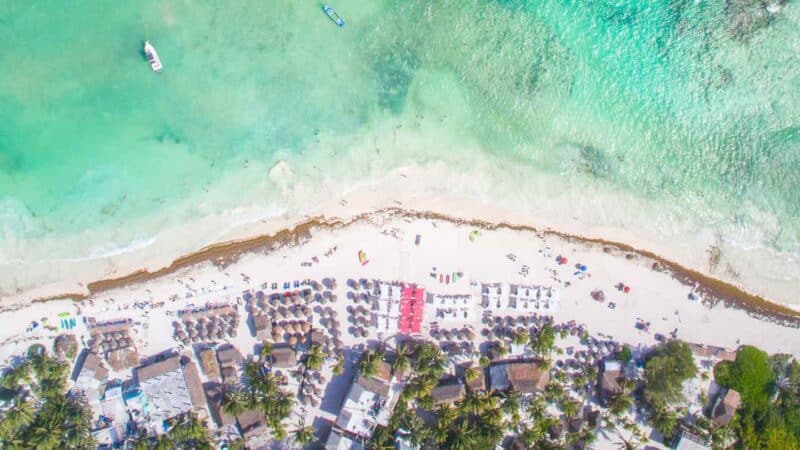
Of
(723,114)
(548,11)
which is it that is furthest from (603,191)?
(548,11)

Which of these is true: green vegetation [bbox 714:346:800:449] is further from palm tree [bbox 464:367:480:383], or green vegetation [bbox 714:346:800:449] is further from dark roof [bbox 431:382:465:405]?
→ dark roof [bbox 431:382:465:405]

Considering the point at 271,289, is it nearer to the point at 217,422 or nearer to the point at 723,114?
the point at 217,422

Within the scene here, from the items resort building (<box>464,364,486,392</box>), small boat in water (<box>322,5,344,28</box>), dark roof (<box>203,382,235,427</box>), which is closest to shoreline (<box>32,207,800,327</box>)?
dark roof (<box>203,382,235,427</box>)

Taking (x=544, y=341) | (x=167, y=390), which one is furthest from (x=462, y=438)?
(x=167, y=390)

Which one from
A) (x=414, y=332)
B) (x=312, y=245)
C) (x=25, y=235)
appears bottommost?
(x=414, y=332)

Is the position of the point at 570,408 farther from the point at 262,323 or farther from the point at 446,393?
the point at 262,323
